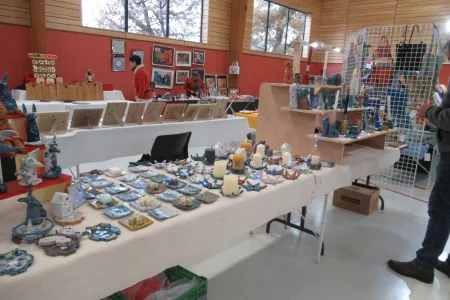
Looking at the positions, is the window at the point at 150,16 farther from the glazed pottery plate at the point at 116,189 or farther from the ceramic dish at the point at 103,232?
the ceramic dish at the point at 103,232

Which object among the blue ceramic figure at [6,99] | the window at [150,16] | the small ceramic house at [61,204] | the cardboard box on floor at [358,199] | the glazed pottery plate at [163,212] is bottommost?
the cardboard box on floor at [358,199]

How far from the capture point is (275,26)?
1008 centimetres

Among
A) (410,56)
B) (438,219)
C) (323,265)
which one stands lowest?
(323,265)

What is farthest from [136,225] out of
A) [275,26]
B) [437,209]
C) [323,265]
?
[275,26]

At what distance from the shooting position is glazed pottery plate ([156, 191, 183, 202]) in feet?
5.23

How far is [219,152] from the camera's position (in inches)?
96.0

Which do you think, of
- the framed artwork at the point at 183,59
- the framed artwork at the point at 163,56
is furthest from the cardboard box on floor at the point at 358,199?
the framed artwork at the point at 183,59

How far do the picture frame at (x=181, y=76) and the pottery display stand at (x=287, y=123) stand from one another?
17.8 feet

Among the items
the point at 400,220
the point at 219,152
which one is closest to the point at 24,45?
the point at 219,152

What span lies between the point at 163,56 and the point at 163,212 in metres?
6.79

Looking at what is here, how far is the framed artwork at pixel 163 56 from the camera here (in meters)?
7.50

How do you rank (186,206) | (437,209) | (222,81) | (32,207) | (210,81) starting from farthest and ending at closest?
1. (222,81)
2. (210,81)
3. (437,209)
4. (186,206)
5. (32,207)

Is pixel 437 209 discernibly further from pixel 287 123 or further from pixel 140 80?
pixel 140 80

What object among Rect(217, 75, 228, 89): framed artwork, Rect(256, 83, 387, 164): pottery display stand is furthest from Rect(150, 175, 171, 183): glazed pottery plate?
Rect(217, 75, 228, 89): framed artwork
